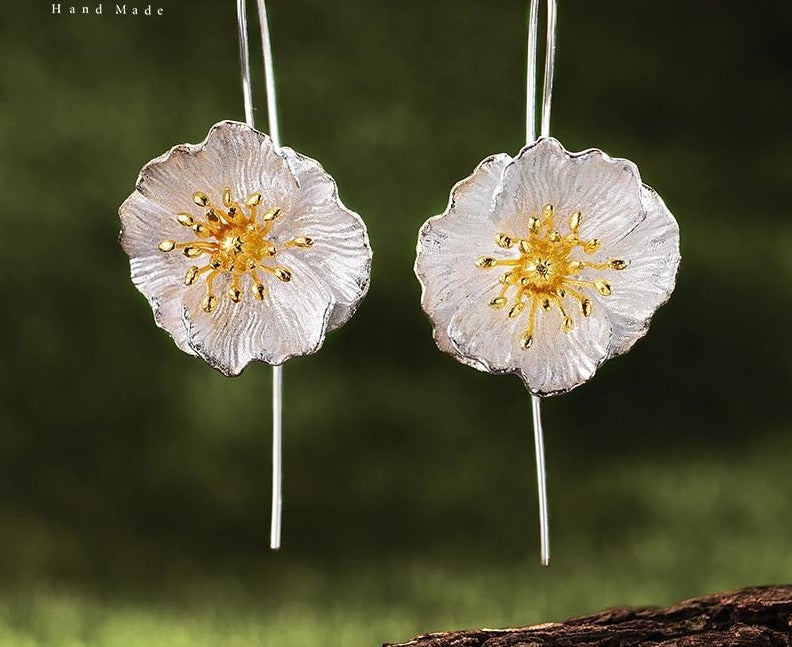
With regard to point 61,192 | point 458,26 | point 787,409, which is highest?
point 458,26

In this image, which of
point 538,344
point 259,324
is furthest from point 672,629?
point 259,324

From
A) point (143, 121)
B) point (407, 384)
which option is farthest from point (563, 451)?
point (143, 121)

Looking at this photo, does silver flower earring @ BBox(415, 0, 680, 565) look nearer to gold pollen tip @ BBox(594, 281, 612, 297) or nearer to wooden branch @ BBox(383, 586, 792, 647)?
gold pollen tip @ BBox(594, 281, 612, 297)

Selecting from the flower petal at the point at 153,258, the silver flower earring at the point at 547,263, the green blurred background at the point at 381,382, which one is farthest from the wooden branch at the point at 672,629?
the flower petal at the point at 153,258

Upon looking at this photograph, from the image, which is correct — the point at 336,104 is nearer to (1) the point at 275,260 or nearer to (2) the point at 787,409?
(1) the point at 275,260

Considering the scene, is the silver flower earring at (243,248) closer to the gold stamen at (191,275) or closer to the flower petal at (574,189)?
the gold stamen at (191,275)

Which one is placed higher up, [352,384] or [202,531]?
[352,384]

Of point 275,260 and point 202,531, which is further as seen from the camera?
point 202,531
